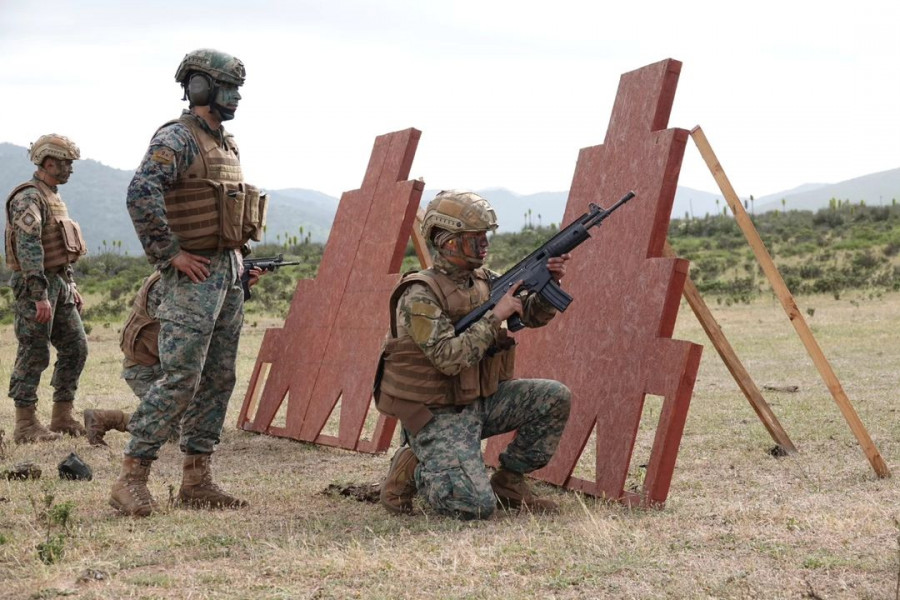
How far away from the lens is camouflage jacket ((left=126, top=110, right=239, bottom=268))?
5691 mm

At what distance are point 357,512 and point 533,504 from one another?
0.99 meters

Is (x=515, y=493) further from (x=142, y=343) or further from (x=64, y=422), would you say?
(x=64, y=422)

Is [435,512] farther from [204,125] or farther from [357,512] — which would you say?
[204,125]

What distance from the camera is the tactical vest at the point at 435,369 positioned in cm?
584

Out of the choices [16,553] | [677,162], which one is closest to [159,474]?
[16,553]

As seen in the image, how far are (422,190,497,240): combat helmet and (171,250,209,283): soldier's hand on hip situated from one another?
1.24 metres

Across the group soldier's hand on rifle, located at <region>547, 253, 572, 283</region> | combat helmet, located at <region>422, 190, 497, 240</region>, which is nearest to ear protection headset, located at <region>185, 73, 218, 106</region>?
combat helmet, located at <region>422, 190, 497, 240</region>

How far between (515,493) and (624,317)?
4.05ft

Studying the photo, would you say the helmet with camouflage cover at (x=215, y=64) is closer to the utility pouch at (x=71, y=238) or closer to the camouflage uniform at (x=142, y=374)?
the camouflage uniform at (x=142, y=374)

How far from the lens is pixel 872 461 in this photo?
259 inches

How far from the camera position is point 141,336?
328 inches

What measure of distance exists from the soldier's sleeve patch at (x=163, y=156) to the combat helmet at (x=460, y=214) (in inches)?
55.8

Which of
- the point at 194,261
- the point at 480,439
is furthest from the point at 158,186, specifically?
the point at 480,439

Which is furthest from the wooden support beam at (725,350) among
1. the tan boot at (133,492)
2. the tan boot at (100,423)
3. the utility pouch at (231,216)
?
the tan boot at (100,423)
